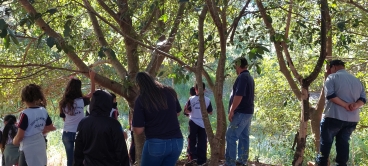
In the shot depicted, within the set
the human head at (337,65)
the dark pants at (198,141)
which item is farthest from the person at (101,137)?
the dark pants at (198,141)

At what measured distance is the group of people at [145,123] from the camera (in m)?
4.23

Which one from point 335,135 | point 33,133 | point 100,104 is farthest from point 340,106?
point 33,133

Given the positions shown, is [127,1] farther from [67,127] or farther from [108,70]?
[108,70]

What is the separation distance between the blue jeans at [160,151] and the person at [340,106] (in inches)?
85.9

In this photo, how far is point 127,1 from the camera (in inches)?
266

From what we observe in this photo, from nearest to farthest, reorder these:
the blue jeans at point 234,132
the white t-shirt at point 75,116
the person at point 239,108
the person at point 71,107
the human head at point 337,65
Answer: the person at point 71,107 < the white t-shirt at point 75,116 < the human head at point 337,65 < the person at point 239,108 < the blue jeans at point 234,132

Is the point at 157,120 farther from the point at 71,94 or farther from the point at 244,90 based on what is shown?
the point at 244,90

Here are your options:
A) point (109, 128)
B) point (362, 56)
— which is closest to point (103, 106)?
point (109, 128)

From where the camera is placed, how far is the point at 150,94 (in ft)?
14.1

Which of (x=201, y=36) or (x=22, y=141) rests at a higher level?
(x=201, y=36)

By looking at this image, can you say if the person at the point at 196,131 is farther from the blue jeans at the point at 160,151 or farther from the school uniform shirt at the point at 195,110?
the blue jeans at the point at 160,151

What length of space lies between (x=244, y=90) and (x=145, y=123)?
198cm

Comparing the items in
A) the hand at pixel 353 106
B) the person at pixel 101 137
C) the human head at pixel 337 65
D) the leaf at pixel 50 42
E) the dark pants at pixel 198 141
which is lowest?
the dark pants at pixel 198 141

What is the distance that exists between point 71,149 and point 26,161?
669mm
